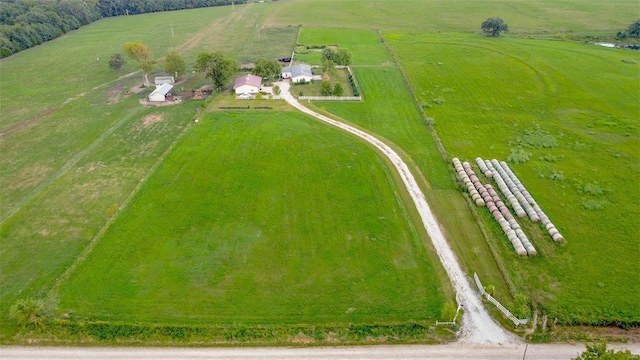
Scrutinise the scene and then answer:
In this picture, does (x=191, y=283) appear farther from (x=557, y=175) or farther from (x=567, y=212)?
(x=557, y=175)

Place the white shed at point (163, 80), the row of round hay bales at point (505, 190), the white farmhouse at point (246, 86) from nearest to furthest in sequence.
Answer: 1. the row of round hay bales at point (505, 190)
2. the white farmhouse at point (246, 86)
3. the white shed at point (163, 80)

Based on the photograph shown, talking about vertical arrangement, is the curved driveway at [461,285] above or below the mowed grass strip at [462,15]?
below

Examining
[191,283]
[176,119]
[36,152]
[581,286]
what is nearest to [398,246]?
[581,286]

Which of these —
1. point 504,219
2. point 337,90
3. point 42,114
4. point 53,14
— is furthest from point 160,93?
point 53,14

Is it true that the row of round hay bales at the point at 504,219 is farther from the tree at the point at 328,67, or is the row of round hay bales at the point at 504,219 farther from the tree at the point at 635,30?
the tree at the point at 635,30

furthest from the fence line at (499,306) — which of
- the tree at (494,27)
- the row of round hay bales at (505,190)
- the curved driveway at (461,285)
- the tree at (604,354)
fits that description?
the tree at (494,27)

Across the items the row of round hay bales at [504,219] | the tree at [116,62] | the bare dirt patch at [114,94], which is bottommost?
the row of round hay bales at [504,219]
